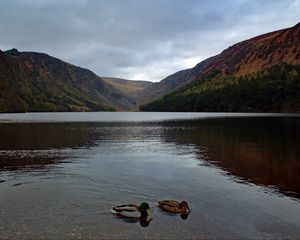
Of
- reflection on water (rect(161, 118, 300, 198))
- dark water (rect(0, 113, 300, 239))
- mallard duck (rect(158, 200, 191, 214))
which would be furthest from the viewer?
reflection on water (rect(161, 118, 300, 198))

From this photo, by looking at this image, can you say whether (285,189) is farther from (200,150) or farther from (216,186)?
(200,150)

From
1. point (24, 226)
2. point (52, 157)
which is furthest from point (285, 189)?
point (52, 157)

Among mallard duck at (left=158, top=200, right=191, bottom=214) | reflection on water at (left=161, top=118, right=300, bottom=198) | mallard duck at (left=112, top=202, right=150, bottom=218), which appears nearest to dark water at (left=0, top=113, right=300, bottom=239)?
reflection on water at (left=161, top=118, right=300, bottom=198)

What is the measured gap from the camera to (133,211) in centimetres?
2527

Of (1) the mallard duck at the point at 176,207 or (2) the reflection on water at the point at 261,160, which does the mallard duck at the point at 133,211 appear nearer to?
(1) the mallard duck at the point at 176,207

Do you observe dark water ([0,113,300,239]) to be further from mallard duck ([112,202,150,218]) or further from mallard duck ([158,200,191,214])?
mallard duck ([112,202,150,218])

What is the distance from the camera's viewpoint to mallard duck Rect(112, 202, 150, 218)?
2467 centimetres

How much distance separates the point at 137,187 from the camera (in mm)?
34094

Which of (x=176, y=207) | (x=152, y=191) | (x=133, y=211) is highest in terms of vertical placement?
(x=176, y=207)

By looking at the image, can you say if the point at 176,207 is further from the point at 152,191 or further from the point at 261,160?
the point at 261,160

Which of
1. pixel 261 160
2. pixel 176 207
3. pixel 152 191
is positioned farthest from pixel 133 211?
pixel 261 160

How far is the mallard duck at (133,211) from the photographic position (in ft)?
80.9

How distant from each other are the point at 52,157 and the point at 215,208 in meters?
32.1

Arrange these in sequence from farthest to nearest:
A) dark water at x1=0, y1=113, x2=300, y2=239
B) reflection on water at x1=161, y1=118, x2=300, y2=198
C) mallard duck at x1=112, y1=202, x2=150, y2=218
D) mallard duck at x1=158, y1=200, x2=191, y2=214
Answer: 1. reflection on water at x1=161, y1=118, x2=300, y2=198
2. mallard duck at x1=158, y1=200, x2=191, y2=214
3. mallard duck at x1=112, y1=202, x2=150, y2=218
4. dark water at x1=0, y1=113, x2=300, y2=239
